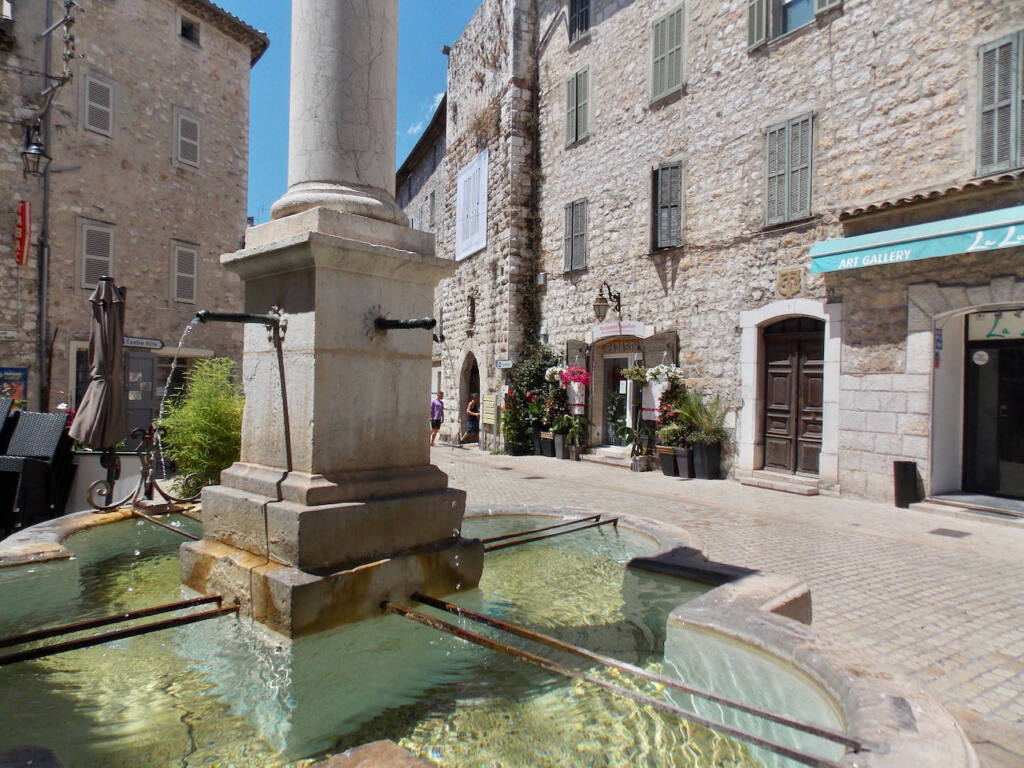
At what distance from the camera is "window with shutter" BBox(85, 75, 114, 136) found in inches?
547

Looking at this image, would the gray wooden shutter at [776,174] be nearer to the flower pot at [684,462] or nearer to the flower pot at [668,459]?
the flower pot at [684,462]

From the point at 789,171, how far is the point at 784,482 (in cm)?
419

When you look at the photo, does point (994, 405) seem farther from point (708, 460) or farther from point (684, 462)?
point (684, 462)

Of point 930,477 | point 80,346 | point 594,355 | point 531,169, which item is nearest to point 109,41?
point 80,346

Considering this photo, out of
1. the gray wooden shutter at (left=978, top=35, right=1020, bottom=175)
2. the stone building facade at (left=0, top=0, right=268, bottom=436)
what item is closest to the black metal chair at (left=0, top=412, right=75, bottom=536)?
the stone building facade at (left=0, top=0, right=268, bottom=436)

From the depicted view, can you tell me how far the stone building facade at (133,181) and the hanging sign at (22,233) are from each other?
0.49 feet

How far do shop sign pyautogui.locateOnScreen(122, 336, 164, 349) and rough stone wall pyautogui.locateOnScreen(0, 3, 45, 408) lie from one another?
63.8 inches

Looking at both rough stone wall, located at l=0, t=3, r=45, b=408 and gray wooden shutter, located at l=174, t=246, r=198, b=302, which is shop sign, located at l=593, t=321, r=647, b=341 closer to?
gray wooden shutter, located at l=174, t=246, r=198, b=302

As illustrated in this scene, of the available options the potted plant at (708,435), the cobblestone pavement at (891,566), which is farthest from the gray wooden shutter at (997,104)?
A: the potted plant at (708,435)

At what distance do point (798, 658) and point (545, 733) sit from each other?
801mm

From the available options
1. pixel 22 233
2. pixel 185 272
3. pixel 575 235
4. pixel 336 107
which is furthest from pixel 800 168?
pixel 22 233

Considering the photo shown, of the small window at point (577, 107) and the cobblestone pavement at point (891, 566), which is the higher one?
the small window at point (577, 107)

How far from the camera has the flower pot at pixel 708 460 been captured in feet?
31.7

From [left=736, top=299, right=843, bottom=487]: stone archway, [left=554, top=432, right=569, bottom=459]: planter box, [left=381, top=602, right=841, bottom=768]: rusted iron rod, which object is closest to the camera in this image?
[left=381, top=602, right=841, bottom=768]: rusted iron rod
